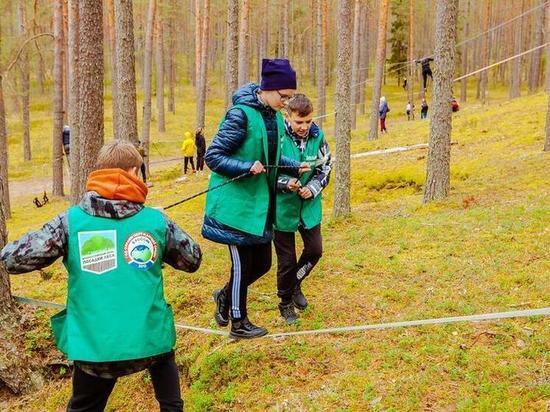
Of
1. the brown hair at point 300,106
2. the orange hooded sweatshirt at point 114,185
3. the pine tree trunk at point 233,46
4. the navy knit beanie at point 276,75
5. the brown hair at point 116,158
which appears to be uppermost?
the pine tree trunk at point 233,46

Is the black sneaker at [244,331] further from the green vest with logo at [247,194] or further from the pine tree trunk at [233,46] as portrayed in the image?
the pine tree trunk at [233,46]

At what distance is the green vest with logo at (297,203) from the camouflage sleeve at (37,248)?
A: 197 cm

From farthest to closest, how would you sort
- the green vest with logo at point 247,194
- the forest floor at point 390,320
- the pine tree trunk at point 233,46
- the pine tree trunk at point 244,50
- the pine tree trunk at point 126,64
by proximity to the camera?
the pine tree trunk at point 244,50
the pine tree trunk at point 233,46
the pine tree trunk at point 126,64
the green vest with logo at point 247,194
the forest floor at point 390,320

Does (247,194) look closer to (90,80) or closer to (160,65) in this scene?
(90,80)

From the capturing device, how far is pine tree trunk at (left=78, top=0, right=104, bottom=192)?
6.72 m

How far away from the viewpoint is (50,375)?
4668 millimetres

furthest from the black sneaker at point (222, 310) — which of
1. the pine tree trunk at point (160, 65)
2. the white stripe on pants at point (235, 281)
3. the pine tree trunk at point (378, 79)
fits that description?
the pine tree trunk at point (160, 65)

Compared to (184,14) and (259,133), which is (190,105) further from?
(259,133)

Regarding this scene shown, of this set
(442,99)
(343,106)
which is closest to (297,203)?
(343,106)

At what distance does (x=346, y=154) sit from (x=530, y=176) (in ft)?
13.4

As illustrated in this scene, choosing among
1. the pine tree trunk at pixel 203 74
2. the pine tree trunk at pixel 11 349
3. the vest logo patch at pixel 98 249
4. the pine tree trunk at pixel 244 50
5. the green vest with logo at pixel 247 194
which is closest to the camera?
the vest logo patch at pixel 98 249

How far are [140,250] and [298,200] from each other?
192 centimetres

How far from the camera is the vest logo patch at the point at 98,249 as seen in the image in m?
2.65

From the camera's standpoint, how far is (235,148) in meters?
3.87
